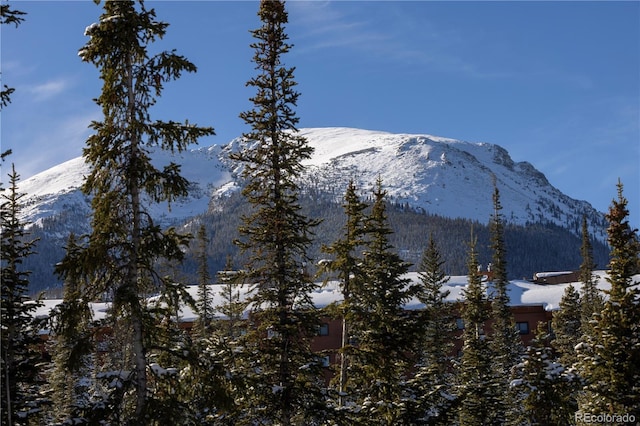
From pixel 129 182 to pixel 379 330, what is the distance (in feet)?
46.8

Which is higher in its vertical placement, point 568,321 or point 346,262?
point 346,262

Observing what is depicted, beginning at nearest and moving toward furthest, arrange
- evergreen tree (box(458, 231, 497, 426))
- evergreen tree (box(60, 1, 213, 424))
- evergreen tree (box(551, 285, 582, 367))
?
1. evergreen tree (box(60, 1, 213, 424))
2. evergreen tree (box(458, 231, 497, 426))
3. evergreen tree (box(551, 285, 582, 367))

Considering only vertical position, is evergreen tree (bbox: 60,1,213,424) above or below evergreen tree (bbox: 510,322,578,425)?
above

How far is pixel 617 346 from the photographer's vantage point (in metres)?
27.6

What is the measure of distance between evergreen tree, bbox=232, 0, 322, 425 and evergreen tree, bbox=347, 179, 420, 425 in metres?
3.53

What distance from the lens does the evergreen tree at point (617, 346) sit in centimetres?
2742

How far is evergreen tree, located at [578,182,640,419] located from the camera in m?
27.4

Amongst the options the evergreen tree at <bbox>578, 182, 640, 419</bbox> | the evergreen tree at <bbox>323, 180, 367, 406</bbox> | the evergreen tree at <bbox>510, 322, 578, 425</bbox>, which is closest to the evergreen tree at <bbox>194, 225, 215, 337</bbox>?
the evergreen tree at <bbox>323, 180, 367, 406</bbox>

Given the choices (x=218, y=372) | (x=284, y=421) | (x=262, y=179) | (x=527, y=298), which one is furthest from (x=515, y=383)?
(x=527, y=298)

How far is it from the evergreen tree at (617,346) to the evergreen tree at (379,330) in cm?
711

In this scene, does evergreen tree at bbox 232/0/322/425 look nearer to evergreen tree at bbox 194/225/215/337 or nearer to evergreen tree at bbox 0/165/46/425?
evergreen tree at bbox 0/165/46/425

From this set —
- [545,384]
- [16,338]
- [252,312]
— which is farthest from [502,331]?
[16,338]

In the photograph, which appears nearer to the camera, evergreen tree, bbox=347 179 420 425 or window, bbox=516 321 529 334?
evergreen tree, bbox=347 179 420 425

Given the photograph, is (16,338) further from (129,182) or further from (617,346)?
(617,346)
